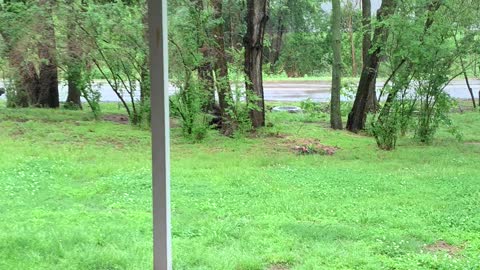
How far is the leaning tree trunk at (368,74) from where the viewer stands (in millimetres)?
3516

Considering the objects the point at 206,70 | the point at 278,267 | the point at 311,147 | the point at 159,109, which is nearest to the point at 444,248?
the point at 278,267

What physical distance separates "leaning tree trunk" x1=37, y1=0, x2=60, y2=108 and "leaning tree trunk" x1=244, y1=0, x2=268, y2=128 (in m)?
1.39

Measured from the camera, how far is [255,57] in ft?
12.5

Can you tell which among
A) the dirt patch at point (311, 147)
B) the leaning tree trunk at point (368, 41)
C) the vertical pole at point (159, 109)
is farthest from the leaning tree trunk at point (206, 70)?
the vertical pole at point (159, 109)

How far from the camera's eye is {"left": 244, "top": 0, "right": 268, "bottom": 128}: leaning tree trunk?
3.79 metres

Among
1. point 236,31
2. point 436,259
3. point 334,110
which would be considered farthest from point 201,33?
point 436,259

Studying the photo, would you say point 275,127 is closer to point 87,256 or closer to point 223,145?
point 223,145

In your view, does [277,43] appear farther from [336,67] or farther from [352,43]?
[352,43]

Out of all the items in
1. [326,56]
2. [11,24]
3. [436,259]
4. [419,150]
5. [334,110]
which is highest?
[11,24]

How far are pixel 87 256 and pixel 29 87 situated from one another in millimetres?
2072

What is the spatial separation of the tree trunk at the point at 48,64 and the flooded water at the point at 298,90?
71 millimetres

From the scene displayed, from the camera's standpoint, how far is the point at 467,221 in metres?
2.30

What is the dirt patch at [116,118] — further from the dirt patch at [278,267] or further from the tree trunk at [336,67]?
the dirt patch at [278,267]

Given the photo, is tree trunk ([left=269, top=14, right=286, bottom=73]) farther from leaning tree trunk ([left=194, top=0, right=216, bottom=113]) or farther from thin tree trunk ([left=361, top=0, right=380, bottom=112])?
thin tree trunk ([left=361, top=0, right=380, bottom=112])
